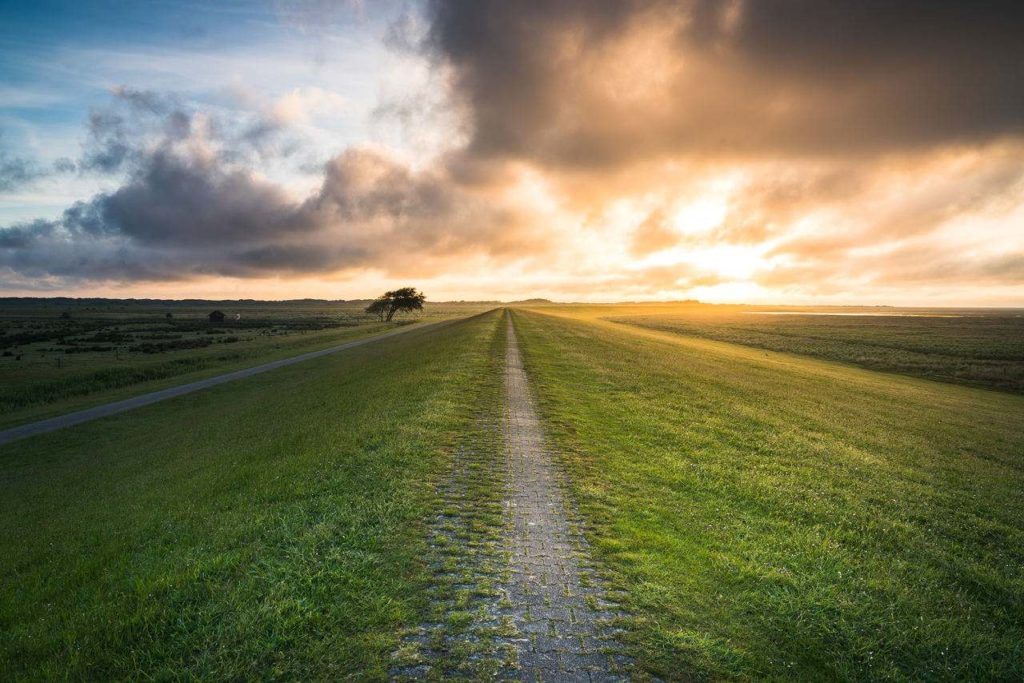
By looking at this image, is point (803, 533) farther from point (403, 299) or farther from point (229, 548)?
point (403, 299)

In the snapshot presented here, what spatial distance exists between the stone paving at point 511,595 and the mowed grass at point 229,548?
18.9 inches

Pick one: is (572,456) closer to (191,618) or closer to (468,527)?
(468,527)

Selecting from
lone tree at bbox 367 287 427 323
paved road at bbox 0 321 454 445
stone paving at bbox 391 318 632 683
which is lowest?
paved road at bbox 0 321 454 445

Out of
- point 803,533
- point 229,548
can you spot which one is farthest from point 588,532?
point 229,548

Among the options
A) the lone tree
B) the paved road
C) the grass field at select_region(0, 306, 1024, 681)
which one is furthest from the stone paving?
the lone tree

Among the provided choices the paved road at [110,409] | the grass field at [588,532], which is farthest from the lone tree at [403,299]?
the grass field at [588,532]

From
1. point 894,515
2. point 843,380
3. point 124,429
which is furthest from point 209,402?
point 843,380

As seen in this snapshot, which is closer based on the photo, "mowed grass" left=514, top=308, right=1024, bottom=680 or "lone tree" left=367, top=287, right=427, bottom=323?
"mowed grass" left=514, top=308, right=1024, bottom=680

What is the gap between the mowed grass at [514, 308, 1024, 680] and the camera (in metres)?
5.68

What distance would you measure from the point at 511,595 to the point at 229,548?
205 inches

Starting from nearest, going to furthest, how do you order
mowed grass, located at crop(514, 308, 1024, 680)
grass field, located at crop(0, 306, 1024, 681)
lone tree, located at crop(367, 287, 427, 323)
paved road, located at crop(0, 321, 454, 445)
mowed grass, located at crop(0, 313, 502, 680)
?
mowed grass, located at crop(0, 313, 502, 680)
grass field, located at crop(0, 306, 1024, 681)
mowed grass, located at crop(514, 308, 1024, 680)
paved road, located at crop(0, 321, 454, 445)
lone tree, located at crop(367, 287, 427, 323)

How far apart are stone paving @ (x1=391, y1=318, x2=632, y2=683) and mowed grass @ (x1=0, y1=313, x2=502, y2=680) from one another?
48 cm

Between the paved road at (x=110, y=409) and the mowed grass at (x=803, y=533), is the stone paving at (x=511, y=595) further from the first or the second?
the paved road at (x=110, y=409)

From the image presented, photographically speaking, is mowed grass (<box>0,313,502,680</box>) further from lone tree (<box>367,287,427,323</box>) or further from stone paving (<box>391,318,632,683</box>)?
lone tree (<box>367,287,427,323</box>)
